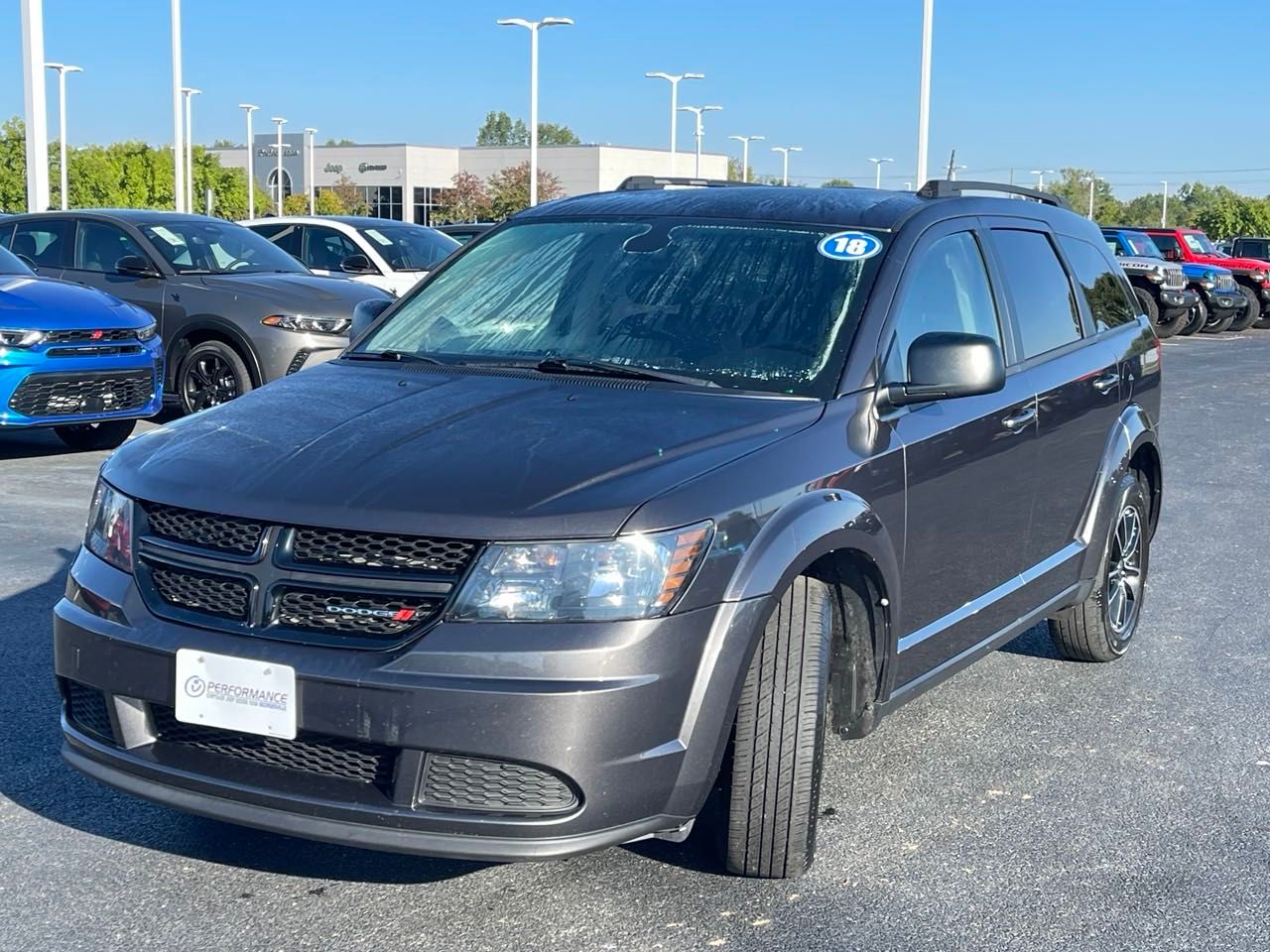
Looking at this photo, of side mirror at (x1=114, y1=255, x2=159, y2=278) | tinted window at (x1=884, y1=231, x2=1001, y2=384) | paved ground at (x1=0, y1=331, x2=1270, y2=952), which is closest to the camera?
paved ground at (x1=0, y1=331, x2=1270, y2=952)

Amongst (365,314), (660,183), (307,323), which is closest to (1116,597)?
(660,183)

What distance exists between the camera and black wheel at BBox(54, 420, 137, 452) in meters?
10.7

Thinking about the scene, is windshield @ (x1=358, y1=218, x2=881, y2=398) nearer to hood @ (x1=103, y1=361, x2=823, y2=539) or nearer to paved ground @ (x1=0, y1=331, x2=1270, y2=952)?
hood @ (x1=103, y1=361, x2=823, y2=539)

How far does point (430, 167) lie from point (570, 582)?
95.3 m

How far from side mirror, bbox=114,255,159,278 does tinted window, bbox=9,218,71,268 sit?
0.87m

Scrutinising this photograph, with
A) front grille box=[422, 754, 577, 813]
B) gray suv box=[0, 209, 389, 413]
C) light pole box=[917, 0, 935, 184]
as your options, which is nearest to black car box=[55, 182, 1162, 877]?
front grille box=[422, 754, 577, 813]

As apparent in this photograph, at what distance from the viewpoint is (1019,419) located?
466 cm

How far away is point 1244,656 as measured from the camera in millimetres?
5852

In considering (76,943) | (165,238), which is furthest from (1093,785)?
(165,238)

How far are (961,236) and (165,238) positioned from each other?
8.92 meters

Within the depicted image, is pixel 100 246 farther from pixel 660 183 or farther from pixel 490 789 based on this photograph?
pixel 490 789

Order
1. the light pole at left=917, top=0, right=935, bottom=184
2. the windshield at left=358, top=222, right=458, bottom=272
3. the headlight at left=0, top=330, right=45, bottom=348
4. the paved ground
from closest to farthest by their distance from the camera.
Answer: the paved ground
the headlight at left=0, top=330, right=45, bottom=348
the windshield at left=358, top=222, right=458, bottom=272
the light pole at left=917, top=0, right=935, bottom=184

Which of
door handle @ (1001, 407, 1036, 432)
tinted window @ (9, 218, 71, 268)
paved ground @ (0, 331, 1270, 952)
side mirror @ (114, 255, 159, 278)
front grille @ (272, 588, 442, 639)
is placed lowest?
paved ground @ (0, 331, 1270, 952)

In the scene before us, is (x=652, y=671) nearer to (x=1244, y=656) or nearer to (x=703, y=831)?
(x=703, y=831)
